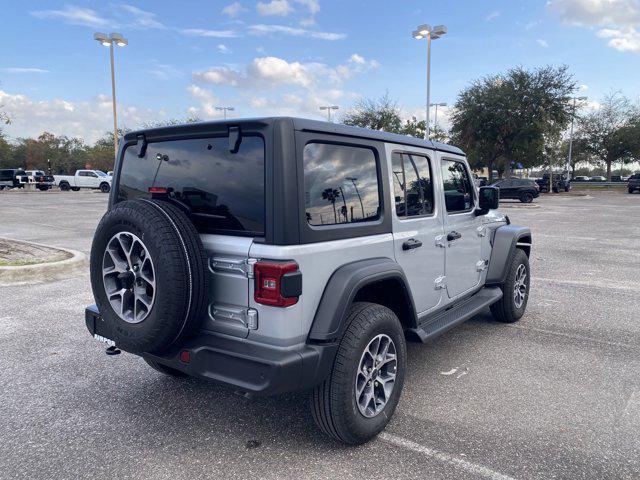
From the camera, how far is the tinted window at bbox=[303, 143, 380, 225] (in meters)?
2.77

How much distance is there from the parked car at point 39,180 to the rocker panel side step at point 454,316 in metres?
43.3

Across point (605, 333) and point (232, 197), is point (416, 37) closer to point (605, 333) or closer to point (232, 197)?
point (605, 333)

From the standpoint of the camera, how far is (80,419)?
3.24 metres

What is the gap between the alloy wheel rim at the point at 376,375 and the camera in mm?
2941

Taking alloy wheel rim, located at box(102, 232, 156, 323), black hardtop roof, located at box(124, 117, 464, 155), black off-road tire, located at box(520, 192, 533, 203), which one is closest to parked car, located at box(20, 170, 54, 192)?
black off-road tire, located at box(520, 192, 533, 203)

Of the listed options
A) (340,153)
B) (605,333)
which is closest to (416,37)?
(605,333)

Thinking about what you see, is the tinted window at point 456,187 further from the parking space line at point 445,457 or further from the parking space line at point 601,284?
the parking space line at point 601,284

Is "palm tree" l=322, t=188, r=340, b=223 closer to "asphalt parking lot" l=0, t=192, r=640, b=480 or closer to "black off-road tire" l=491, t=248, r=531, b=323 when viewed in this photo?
"asphalt parking lot" l=0, t=192, r=640, b=480

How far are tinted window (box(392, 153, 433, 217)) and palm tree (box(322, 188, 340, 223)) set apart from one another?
63 cm

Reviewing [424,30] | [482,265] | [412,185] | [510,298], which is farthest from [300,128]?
[424,30]

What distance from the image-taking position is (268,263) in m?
2.55

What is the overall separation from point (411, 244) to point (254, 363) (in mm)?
1463

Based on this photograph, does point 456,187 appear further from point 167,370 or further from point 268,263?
point 167,370

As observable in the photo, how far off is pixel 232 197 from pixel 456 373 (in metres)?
2.43
